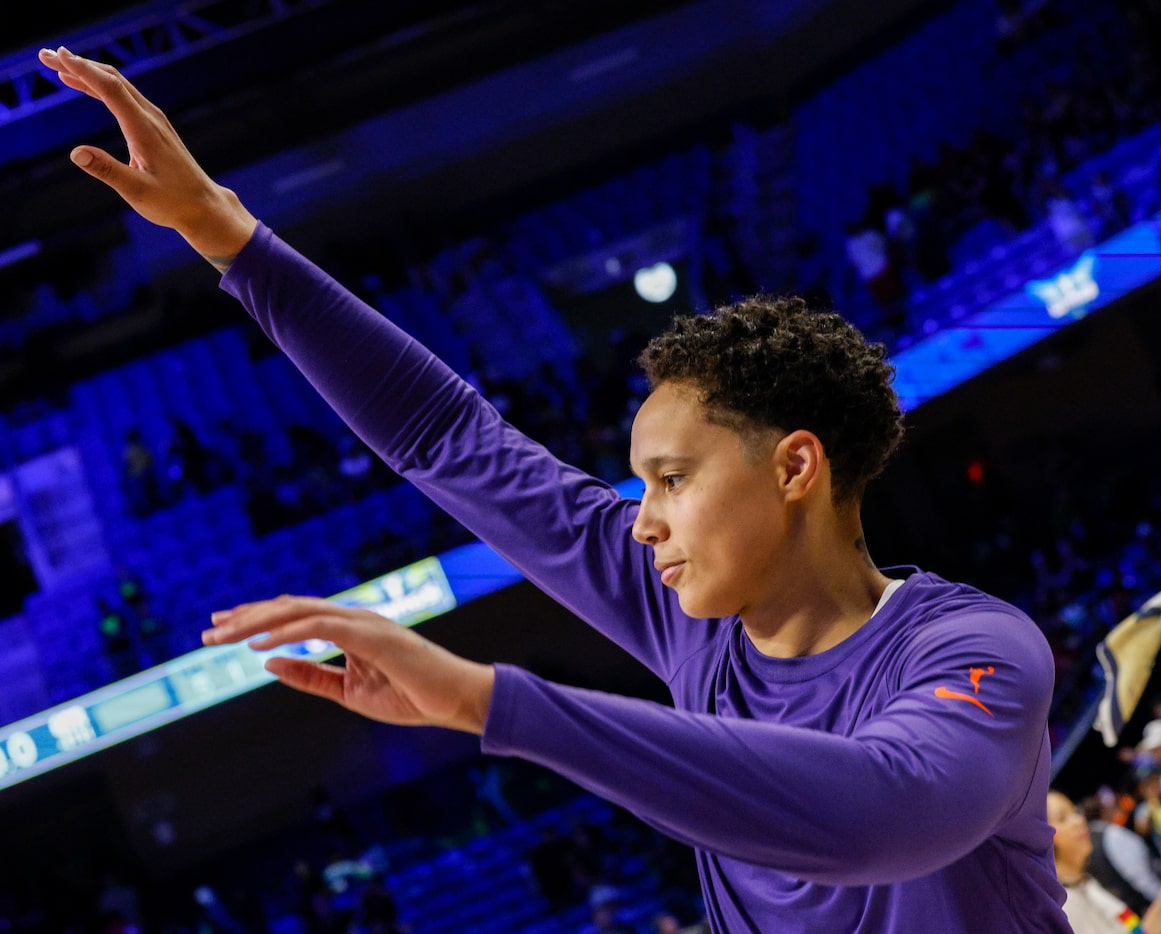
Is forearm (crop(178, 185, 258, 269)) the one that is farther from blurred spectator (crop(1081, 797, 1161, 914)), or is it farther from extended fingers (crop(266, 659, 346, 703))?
blurred spectator (crop(1081, 797, 1161, 914))

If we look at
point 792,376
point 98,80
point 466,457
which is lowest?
point 792,376

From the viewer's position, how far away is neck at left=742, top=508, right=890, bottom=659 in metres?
1.29

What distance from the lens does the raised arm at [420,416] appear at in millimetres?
1466

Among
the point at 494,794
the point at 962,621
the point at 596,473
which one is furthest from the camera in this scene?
the point at 494,794

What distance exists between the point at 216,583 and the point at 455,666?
11286 mm

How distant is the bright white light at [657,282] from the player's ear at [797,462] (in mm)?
12652

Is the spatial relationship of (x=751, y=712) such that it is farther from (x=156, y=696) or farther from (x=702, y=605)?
(x=156, y=696)

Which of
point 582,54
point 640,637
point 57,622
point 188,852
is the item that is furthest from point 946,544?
point 640,637

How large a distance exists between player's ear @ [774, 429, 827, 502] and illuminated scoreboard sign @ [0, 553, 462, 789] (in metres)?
9.00

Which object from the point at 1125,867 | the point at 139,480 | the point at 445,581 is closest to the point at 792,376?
the point at 1125,867

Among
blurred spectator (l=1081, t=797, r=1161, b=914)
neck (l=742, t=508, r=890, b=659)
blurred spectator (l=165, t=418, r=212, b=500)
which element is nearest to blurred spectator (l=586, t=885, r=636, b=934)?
blurred spectator (l=1081, t=797, r=1161, b=914)

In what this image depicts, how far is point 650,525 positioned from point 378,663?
399 mm

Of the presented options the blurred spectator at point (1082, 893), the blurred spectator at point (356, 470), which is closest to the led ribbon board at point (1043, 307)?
the blurred spectator at point (356, 470)

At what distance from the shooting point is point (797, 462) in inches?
48.8
